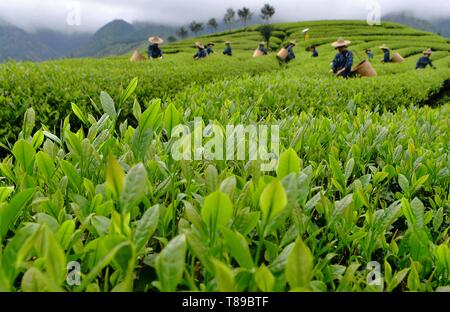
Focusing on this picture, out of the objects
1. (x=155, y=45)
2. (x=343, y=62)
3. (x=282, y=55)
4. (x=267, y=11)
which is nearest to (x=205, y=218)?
(x=343, y=62)

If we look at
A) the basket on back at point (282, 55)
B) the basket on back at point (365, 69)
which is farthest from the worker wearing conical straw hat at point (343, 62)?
the basket on back at point (282, 55)

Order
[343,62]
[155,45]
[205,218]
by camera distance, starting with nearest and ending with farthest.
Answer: [205,218], [343,62], [155,45]

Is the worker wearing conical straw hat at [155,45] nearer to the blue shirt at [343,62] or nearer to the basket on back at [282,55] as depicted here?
the basket on back at [282,55]

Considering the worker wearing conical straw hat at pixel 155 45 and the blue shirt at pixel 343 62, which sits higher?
the worker wearing conical straw hat at pixel 155 45

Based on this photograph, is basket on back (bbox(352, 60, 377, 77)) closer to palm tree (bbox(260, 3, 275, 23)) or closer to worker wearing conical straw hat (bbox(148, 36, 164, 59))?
worker wearing conical straw hat (bbox(148, 36, 164, 59))


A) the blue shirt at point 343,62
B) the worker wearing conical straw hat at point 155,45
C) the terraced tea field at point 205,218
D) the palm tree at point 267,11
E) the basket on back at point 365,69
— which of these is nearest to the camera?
the terraced tea field at point 205,218

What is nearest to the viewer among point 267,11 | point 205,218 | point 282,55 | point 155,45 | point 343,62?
point 205,218

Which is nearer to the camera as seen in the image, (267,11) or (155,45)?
(155,45)

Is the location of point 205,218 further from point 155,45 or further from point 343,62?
point 155,45

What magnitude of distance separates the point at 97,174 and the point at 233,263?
61cm

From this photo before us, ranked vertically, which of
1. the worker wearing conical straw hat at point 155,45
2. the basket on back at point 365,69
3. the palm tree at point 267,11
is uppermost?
the palm tree at point 267,11

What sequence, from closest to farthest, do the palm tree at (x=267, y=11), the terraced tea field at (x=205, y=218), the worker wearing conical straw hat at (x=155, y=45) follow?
the terraced tea field at (x=205, y=218)
the worker wearing conical straw hat at (x=155, y=45)
the palm tree at (x=267, y=11)

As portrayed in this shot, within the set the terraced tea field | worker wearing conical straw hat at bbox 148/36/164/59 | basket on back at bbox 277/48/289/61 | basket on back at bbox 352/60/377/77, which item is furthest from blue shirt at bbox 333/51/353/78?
the terraced tea field

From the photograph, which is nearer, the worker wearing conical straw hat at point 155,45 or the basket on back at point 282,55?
the worker wearing conical straw hat at point 155,45
